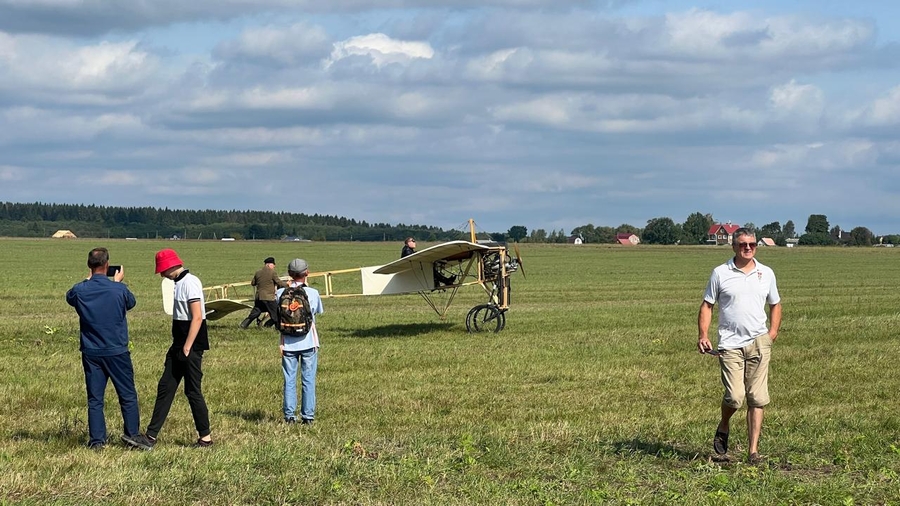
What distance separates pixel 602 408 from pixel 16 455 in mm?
5770

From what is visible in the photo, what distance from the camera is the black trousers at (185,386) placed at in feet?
26.3

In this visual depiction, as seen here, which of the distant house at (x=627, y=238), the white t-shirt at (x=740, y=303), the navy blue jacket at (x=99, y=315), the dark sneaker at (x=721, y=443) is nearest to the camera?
the white t-shirt at (x=740, y=303)

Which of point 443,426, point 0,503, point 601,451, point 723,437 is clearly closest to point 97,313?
point 0,503

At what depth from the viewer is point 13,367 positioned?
13.0 metres

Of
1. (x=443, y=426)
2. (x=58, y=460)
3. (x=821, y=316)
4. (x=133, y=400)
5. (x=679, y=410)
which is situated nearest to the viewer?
(x=58, y=460)

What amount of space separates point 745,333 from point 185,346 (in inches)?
176

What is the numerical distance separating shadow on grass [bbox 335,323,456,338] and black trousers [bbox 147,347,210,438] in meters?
9.82

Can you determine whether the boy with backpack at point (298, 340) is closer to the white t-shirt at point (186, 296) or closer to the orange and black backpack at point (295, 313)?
the orange and black backpack at point (295, 313)

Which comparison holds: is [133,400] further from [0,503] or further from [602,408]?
[602,408]

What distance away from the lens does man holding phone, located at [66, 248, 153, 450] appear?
26.1 ft

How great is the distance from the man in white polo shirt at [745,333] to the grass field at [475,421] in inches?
19.8

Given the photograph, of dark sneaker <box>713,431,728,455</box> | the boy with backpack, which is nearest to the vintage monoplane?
the boy with backpack

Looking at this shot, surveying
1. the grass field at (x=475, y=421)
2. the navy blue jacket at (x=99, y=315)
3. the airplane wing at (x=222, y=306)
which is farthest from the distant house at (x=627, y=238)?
the navy blue jacket at (x=99, y=315)

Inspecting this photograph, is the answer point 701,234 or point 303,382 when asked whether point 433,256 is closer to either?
point 303,382
